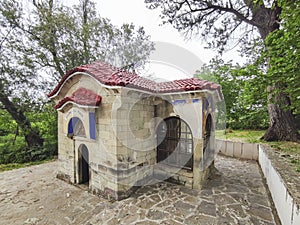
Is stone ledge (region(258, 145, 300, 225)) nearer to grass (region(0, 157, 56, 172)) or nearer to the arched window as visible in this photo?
the arched window

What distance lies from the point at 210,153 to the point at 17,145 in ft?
39.2

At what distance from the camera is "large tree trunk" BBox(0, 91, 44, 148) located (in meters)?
8.32

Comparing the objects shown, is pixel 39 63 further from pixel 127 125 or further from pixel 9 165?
pixel 127 125

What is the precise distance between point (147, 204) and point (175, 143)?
7.36 feet

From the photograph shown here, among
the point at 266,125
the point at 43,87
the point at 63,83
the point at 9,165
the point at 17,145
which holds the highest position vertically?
the point at 43,87

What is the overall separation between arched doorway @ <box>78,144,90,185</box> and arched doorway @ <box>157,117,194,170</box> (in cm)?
289

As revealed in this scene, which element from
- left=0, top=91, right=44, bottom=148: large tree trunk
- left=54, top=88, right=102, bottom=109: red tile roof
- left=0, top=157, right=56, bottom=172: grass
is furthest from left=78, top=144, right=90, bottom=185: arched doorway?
left=0, top=91, right=44, bottom=148: large tree trunk

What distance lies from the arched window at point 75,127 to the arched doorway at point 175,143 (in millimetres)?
2905

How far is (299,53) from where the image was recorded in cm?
338

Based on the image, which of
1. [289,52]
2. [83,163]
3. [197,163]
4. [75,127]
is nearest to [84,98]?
[75,127]

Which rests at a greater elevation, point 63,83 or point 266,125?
point 63,83

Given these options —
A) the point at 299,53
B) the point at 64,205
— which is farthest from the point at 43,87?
the point at 299,53

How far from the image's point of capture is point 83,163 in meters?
5.49

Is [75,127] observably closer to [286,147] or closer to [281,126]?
[286,147]
